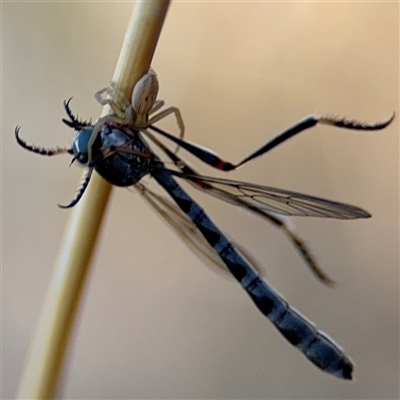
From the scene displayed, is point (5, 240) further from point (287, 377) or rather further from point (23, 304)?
point (287, 377)

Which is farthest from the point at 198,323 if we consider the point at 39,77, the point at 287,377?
the point at 39,77

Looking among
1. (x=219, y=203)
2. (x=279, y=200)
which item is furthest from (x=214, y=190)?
(x=219, y=203)

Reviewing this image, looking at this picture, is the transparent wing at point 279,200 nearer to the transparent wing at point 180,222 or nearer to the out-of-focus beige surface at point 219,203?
the transparent wing at point 180,222

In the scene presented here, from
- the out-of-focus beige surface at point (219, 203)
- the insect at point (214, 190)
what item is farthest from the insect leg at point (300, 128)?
the out-of-focus beige surface at point (219, 203)

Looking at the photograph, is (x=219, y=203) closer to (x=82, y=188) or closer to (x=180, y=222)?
(x=180, y=222)

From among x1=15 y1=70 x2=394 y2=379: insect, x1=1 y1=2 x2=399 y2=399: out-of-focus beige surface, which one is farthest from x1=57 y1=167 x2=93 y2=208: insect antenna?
x1=1 y1=2 x2=399 y2=399: out-of-focus beige surface

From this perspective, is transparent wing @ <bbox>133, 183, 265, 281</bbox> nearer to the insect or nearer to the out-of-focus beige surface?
the insect
